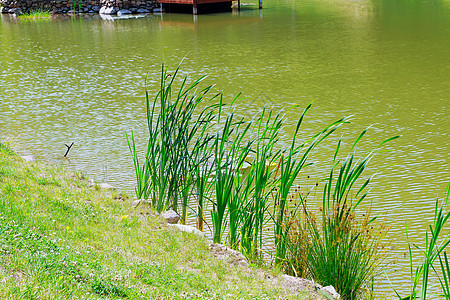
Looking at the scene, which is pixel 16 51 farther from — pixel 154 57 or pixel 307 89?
pixel 307 89

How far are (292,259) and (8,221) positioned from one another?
6.55 feet

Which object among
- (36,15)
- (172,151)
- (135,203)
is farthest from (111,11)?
(172,151)

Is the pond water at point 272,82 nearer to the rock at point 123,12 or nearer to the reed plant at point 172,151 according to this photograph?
the reed plant at point 172,151

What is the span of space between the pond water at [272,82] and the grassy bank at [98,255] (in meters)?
1.29

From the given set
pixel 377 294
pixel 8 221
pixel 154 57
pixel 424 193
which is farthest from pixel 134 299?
pixel 154 57

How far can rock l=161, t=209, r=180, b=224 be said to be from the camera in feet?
15.4

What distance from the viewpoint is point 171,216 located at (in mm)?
4711

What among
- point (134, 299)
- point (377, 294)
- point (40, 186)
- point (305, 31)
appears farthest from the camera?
point (305, 31)

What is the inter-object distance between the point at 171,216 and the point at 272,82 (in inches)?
274

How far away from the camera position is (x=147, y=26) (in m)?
22.0

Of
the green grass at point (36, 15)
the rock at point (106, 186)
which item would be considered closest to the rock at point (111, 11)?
the green grass at point (36, 15)

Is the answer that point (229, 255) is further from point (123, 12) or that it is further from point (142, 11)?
point (142, 11)

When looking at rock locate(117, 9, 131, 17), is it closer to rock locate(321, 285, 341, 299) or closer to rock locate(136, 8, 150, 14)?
rock locate(136, 8, 150, 14)

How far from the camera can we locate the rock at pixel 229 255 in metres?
3.87
